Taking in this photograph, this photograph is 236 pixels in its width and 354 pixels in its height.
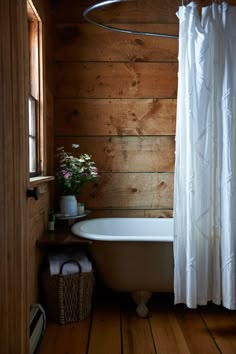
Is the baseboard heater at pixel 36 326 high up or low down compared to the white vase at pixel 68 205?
down

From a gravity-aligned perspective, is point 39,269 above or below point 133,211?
below

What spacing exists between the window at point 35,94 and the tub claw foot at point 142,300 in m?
1.05

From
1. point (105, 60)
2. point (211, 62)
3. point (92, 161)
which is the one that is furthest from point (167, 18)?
point (92, 161)

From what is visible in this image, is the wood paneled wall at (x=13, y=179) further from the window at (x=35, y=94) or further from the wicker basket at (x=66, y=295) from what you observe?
the window at (x=35, y=94)

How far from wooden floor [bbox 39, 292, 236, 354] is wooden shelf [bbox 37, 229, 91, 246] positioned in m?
0.50

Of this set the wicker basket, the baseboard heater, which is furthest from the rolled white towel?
the baseboard heater

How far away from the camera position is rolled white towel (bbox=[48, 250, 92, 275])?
1965mm

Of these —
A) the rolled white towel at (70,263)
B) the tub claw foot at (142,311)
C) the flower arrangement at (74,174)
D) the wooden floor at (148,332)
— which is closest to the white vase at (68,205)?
the flower arrangement at (74,174)

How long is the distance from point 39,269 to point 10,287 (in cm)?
107

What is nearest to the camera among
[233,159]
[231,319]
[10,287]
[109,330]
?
[10,287]

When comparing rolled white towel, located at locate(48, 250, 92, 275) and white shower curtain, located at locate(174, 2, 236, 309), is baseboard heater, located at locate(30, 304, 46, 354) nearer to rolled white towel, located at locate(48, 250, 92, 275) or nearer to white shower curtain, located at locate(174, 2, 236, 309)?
rolled white towel, located at locate(48, 250, 92, 275)

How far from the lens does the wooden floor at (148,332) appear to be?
1704 millimetres

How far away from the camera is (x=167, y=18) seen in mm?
2588

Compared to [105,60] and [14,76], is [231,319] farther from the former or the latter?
[105,60]
